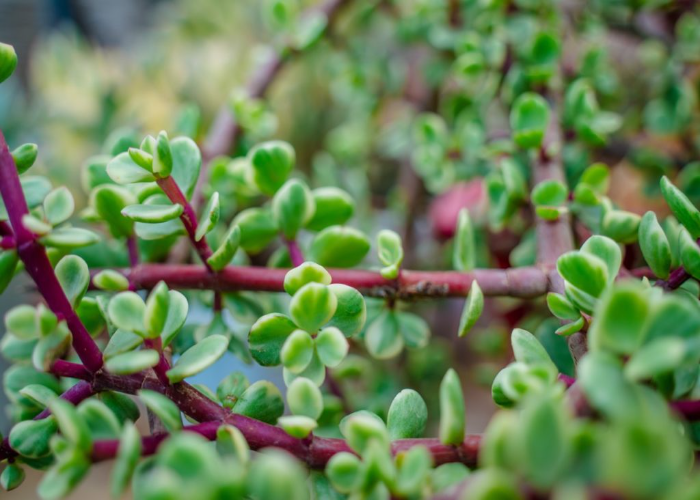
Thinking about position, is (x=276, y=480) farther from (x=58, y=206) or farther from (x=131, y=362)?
(x=58, y=206)

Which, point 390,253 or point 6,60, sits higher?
point 6,60

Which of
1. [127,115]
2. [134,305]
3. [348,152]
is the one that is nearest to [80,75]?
[127,115]

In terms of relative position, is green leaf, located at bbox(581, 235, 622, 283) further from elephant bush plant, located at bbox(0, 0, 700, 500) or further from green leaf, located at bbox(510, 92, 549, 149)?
green leaf, located at bbox(510, 92, 549, 149)

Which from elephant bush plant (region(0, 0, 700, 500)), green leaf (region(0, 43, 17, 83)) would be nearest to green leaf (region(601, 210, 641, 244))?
elephant bush plant (region(0, 0, 700, 500))

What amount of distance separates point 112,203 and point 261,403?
0.15 m

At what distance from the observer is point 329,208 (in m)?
0.35

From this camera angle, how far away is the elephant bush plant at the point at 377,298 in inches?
6.6

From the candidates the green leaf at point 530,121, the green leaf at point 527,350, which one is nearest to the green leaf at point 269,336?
the green leaf at point 527,350

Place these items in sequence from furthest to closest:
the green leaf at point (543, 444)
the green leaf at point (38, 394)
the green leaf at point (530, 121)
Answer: the green leaf at point (530, 121) < the green leaf at point (38, 394) < the green leaf at point (543, 444)

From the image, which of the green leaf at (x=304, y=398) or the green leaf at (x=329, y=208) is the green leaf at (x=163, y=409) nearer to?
the green leaf at (x=304, y=398)

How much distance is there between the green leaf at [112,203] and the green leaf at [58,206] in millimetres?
28

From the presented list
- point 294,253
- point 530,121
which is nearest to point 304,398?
point 294,253

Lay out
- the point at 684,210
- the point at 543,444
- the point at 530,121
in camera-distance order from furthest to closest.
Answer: the point at 530,121, the point at 684,210, the point at 543,444

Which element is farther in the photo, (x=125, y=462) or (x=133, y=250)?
(x=133, y=250)
